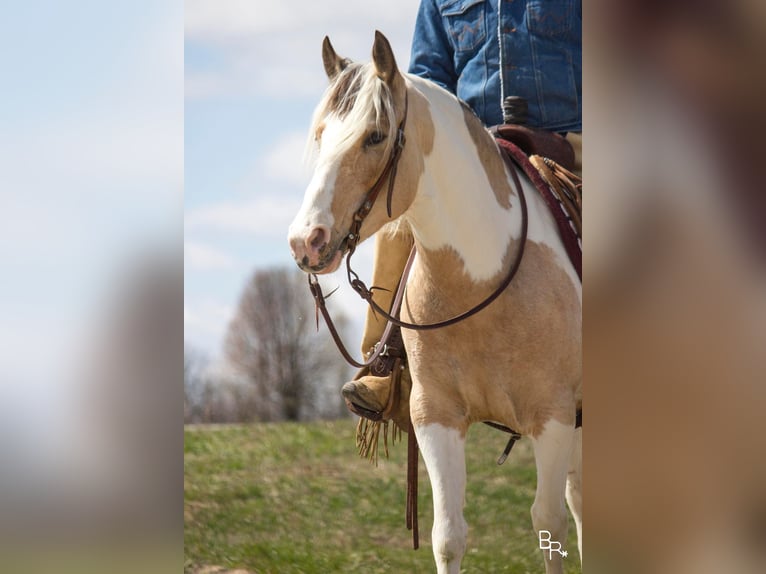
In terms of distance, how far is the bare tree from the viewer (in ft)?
56.5

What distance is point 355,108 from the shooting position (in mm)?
2357

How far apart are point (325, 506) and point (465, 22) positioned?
4.99 meters

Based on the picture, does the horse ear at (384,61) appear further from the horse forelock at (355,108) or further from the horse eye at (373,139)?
the horse eye at (373,139)

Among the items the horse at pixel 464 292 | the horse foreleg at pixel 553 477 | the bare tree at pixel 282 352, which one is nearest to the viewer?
the horse at pixel 464 292

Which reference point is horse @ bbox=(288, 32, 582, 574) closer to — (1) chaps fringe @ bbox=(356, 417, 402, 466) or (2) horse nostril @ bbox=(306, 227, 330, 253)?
(2) horse nostril @ bbox=(306, 227, 330, 253)

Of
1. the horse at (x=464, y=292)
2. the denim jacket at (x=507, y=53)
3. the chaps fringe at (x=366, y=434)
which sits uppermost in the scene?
the denim jacket at (x=507, y=53)

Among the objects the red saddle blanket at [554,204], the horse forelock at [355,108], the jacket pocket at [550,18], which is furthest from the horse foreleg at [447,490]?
the jacket pocket at [550,18]

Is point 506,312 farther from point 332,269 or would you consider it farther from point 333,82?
point 333,82

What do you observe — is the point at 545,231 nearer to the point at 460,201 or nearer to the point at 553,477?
the point at 460,201

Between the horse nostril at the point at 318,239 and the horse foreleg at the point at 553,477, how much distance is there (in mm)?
941

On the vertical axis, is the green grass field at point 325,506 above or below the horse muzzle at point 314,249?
below

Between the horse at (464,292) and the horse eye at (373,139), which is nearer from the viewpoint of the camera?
the horse eye at (373,139)

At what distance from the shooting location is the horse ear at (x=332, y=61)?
2.56 m

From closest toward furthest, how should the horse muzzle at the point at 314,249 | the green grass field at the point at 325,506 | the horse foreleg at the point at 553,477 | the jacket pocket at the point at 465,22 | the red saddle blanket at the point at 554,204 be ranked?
the horse muzzle at the point at 314,249 → the horse foreleg at the point at 553,477 → the red saddle blanket at the point at 554,204 → the jacket pocket at the point at 465,22 → the green grass field at the point at 325,506
